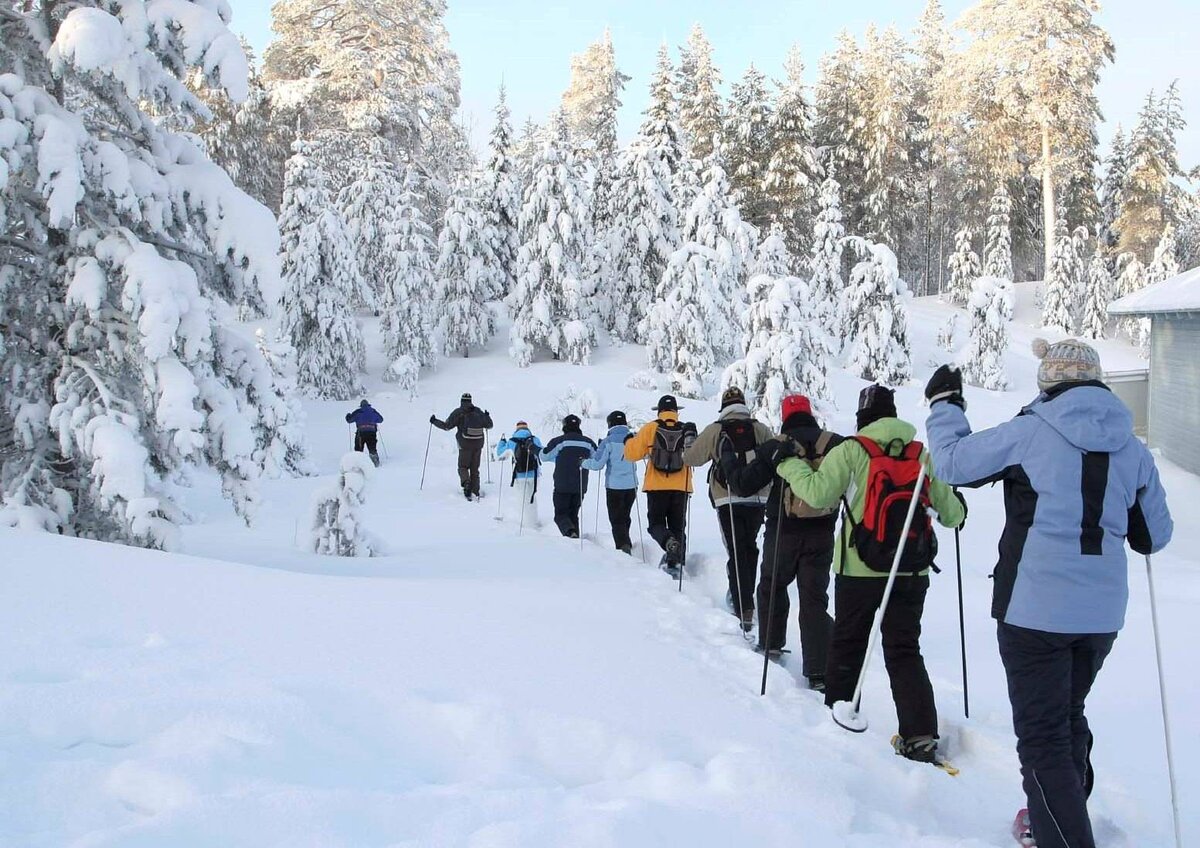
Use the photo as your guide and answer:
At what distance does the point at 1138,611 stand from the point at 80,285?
8.87 metres

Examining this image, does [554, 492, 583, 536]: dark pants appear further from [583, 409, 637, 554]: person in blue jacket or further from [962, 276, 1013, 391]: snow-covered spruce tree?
[962, 276, 1013, 391]: snow-covered spruce tree

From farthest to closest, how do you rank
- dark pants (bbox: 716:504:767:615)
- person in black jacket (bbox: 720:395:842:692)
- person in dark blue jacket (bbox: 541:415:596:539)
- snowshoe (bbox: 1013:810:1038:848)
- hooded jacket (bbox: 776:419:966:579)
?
person in dark blue jacket (bbox: 541:415:596:539)
dark pants (bbox: 716:504:767:615)
person in black jacket (bbox: 720:395:842:692)
hooded jacket (bbox: 776:419:966:579)
snowshoe (bbox: 1013:810:1038:848)

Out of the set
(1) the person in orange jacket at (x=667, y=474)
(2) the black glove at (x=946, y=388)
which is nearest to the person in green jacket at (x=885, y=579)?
(2) the black glove at (x=946, y=388)

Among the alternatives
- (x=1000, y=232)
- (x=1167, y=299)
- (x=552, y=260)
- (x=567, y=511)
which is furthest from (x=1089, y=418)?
(x=1000, y=232)

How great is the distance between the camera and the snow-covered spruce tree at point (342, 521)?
905cm

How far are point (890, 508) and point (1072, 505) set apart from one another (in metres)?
1.24

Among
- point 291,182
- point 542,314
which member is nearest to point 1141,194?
point 542,314

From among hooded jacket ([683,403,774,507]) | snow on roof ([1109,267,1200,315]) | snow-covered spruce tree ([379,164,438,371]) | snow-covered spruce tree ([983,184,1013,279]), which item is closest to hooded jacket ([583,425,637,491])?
hooded jacket ([683,403,774,507])

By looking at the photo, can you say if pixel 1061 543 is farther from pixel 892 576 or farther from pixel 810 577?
pixel 810 577

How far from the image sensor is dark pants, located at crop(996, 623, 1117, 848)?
3.12 m

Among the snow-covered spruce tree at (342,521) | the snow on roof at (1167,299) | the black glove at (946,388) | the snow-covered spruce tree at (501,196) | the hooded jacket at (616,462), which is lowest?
the snow-covered spruce tree at (342,521)

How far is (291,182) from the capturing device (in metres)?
26.8

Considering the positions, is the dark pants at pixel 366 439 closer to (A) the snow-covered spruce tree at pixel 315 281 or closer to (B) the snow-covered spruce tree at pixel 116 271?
(A) the snow-covered spruce tree at pixel 315 281

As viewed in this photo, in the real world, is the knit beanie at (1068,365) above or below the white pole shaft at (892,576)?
above
